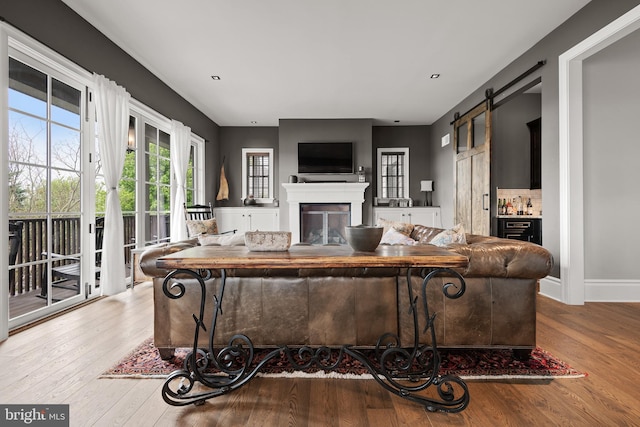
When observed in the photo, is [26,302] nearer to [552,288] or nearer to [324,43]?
[324,43]

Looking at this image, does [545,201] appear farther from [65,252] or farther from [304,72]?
[65,252]

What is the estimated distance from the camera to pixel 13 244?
8.05 ft

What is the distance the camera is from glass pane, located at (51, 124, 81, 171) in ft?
9.35

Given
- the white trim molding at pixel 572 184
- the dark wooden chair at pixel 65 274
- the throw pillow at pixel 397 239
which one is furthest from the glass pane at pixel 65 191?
the white trim molding at pixel 572 184

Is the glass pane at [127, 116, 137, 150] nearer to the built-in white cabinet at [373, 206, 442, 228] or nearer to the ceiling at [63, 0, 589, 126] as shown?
the ceiling at [63, 0, 589, 126]

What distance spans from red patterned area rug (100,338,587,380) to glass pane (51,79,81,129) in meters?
2.33

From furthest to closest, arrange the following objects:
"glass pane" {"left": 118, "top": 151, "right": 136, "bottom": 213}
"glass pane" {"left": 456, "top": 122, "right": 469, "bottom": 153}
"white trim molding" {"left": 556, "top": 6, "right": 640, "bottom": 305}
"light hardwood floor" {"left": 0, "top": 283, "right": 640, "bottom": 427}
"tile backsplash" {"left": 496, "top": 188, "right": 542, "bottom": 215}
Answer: "glass pane" {"left": 456, "top": 122, "right": 469, "bottom": 153}, "tile backsplash" {"left": 496, "top": 188, "right": 542, "bottom": 215}, "glass pane" {"left": 118, "top": 151, "right": 136, "bottom": 213}, "white trim molding" {"left": 556, "top": 6, "right": 640, "bottom": 305}, "light hardwood floor" {"left": 0, "top": 283, "right": 640, "bottom": 427}

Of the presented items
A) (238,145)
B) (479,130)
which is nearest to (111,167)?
(238,145)

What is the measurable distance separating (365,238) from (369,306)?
432 mm

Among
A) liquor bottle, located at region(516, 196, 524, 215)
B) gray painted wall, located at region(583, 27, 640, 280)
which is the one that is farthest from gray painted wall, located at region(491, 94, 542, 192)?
gray painted wall, located at region(583, 27, 640, 280)

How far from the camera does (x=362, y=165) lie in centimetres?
661

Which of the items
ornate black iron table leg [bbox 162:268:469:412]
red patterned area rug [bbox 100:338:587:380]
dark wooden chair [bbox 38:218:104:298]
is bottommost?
red patterned area rug [bbox 100:338:587:380]

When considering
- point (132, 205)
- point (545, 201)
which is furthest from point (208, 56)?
point (545, 201)

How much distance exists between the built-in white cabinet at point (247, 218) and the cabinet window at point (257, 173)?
619 mm
